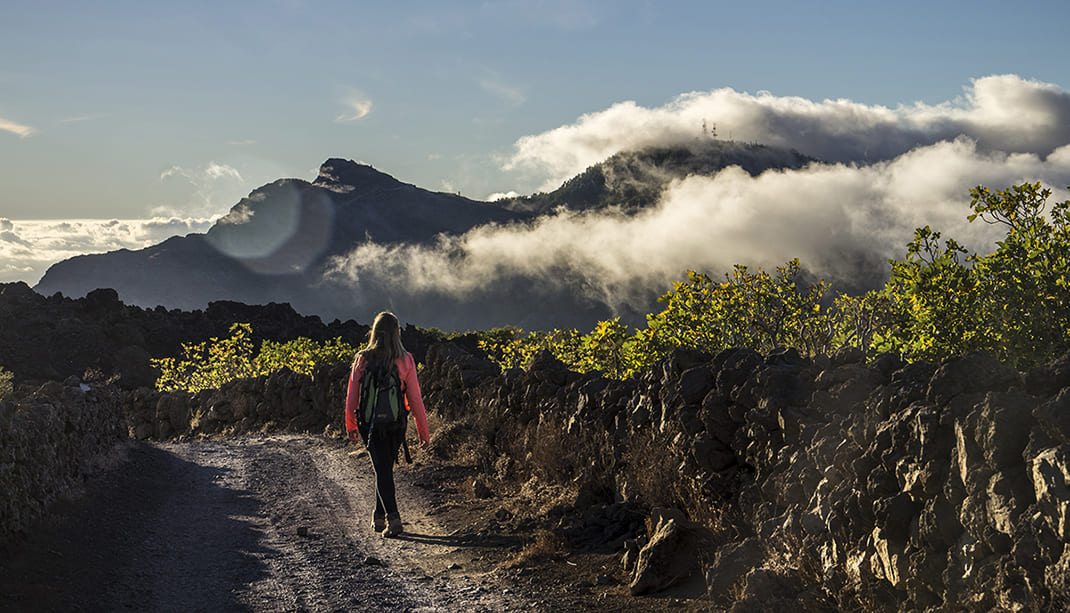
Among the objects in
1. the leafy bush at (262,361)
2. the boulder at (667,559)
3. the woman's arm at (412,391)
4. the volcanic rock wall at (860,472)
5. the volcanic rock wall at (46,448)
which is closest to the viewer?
the volcanic rock wall at (860,472)

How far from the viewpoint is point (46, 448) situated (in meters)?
9.60

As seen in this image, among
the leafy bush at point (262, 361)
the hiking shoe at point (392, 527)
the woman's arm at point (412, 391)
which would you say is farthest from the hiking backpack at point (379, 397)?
the leafy bush at point (262, 361)

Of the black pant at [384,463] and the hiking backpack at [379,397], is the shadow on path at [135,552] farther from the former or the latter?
the hiking backpack at [379,397]

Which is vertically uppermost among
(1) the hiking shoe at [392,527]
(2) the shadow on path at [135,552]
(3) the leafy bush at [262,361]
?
(3) the leafy bush at [262,361]

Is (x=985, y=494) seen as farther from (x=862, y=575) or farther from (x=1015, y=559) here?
(x=862, y=575)

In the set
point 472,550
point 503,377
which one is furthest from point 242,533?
point 503,377

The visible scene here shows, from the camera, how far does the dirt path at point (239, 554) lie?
6688mm

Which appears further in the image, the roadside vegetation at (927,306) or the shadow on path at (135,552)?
the roadside vegetation at (927,306)

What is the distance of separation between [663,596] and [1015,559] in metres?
3.07

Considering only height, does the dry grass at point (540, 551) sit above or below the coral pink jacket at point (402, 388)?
below

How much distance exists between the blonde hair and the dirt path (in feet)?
6.55

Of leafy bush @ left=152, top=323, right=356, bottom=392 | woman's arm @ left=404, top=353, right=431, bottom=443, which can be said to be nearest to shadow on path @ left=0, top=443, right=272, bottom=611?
woman's arm @ left=404, top=353, right=431, bottom=443

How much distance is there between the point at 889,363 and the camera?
6.25 m

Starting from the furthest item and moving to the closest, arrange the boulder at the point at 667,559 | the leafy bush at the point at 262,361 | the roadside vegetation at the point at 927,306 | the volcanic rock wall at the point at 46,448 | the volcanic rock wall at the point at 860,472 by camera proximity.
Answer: the leafy bush at the point at 262,361 < the volcanic rock wall at the point at 46,448 < the roadside vegetation at the point at 927,306 < the boulder at the point at 667,559 < the volcanic rock wall at the point at 860,472
